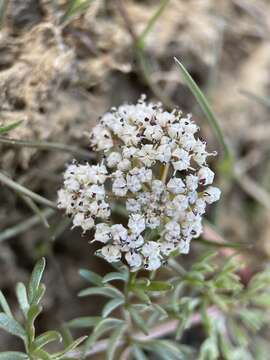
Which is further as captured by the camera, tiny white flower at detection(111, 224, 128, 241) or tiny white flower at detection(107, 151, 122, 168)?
tiny white flower at detection(107, 151, 122, 168)

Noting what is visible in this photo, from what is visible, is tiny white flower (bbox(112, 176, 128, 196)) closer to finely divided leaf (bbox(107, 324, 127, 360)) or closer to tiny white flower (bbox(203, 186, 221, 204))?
tiny white flower (bbox(203, 186, 221, 204))

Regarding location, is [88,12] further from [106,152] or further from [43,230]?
[43,230]

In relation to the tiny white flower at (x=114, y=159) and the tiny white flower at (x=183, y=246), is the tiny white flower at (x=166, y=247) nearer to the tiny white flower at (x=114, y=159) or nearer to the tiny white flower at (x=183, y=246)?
the tiny white flower at (x=183, y=246)

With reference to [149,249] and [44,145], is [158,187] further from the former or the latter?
[44,145]

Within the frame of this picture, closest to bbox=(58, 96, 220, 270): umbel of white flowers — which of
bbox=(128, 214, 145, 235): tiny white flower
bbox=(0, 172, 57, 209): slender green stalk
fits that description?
bbox=(128, 214, 145, 235): tiny white flower

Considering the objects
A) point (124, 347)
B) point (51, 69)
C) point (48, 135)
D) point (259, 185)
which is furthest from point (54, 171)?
point (259, 185)

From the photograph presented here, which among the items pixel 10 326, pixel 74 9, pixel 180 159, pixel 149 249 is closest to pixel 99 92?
pixel 74 9
